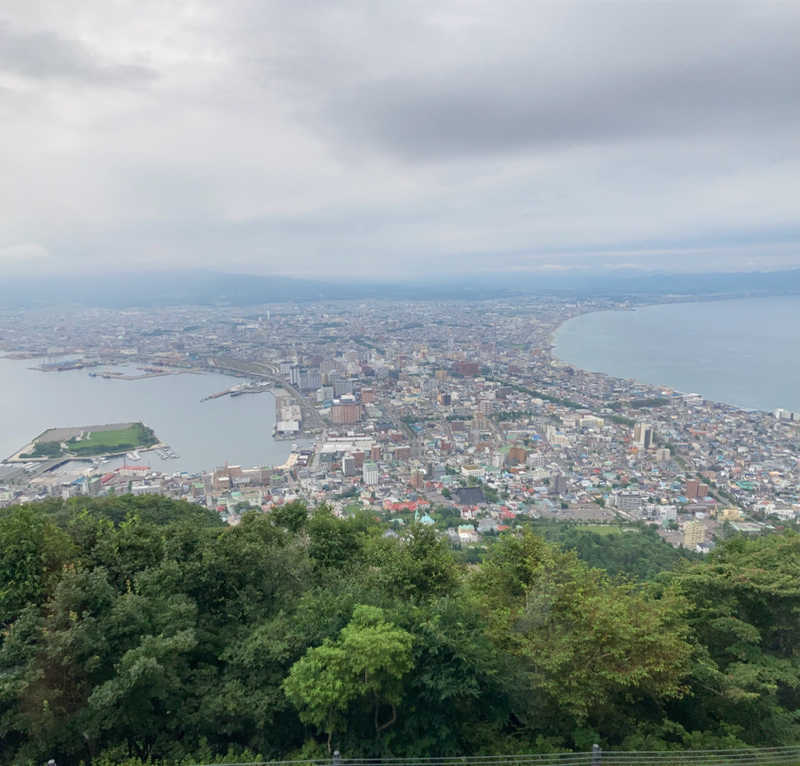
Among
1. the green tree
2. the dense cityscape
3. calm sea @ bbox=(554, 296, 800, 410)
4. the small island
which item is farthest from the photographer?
calm sea @ bbox=(554, 296, 800, 410)

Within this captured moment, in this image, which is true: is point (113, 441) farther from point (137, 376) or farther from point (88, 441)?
point (137, 376)

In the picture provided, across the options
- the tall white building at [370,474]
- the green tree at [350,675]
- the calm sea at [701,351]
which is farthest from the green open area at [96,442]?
the calm sea at [701,351]

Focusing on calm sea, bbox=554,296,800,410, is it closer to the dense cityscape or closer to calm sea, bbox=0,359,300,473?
the dense cityscape

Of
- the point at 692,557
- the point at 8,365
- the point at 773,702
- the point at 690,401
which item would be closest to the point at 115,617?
the point at 773,702

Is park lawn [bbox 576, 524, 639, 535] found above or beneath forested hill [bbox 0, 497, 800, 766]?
beneath

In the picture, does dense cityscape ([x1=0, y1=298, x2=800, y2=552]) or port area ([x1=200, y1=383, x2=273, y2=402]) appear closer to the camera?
dense cityscape ([x1=0, y1=298, x2=800, y2=552])

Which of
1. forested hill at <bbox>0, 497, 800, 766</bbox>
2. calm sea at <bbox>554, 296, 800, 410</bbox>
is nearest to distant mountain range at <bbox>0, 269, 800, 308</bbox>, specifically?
calm sea at <bbox>554, 296, 800, 410</bbox>

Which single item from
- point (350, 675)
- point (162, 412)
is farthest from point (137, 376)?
point (350, 675)
